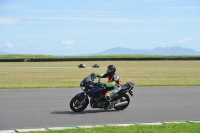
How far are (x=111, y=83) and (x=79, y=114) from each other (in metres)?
1.49

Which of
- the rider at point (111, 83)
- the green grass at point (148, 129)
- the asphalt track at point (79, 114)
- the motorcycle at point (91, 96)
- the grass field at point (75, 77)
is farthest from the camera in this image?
the grass field at point (75, 77)

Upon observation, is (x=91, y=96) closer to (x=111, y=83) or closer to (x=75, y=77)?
(x=111, y=83)

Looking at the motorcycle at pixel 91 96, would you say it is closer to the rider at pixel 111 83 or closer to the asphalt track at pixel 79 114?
the rider at pixel 111 83

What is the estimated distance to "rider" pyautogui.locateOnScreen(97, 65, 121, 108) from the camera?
1354 cm

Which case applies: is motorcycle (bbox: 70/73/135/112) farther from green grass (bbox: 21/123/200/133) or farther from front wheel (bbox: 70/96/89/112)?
green grass (bbox: 21/123/200/133)

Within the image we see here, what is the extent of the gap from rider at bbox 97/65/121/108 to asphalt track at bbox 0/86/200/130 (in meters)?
0.58

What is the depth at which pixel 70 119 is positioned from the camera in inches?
471

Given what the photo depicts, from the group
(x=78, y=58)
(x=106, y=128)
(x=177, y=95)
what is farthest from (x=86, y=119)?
(x=78, y=58)

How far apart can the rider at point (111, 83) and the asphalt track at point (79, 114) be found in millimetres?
583

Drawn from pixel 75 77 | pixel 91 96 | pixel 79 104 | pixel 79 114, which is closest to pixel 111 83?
pixel 91 96

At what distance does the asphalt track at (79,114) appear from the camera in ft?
37.7

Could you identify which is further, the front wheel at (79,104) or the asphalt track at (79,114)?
the front wheel at (79,104)

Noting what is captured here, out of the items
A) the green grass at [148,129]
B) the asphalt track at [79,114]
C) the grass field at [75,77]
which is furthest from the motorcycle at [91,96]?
the grass field at [75,77]

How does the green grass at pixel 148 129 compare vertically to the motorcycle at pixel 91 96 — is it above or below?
below
